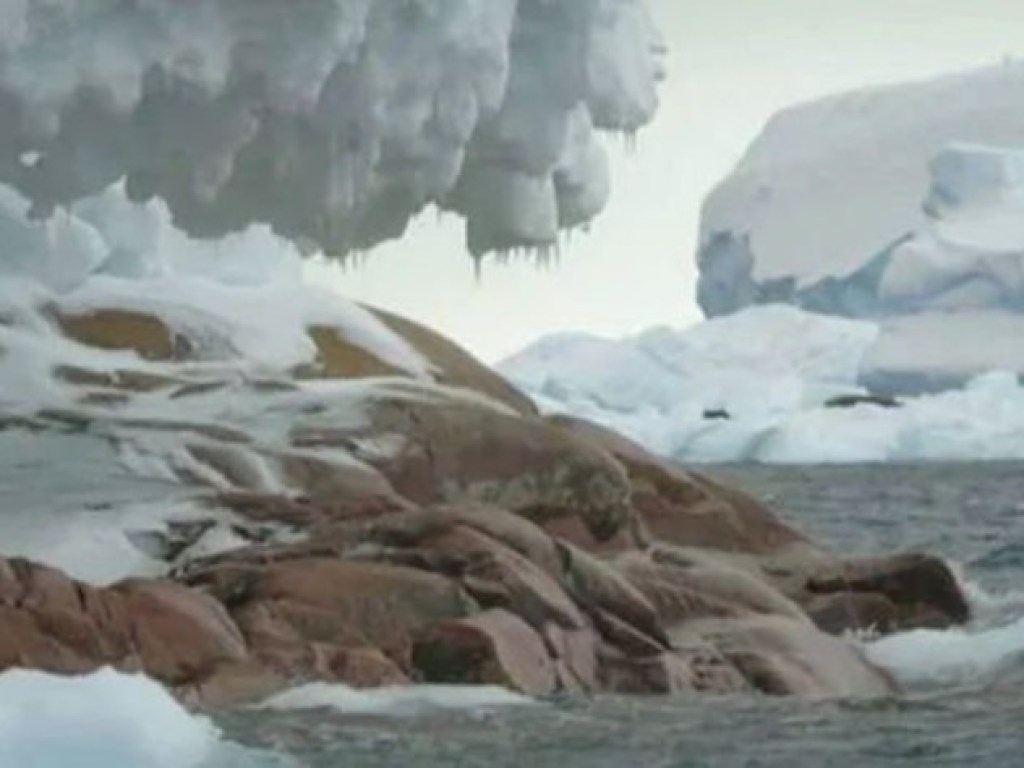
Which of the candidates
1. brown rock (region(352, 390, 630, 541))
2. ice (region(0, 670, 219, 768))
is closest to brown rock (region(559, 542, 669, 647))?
brown rock (region(352, 390, 630, 541))

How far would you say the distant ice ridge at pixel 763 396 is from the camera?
79.6 metres

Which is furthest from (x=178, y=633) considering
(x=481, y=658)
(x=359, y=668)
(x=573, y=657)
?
(x=573, y=657)

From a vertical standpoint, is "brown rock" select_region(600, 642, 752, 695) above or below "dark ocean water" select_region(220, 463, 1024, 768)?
below

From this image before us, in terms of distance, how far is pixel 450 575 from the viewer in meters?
18.3

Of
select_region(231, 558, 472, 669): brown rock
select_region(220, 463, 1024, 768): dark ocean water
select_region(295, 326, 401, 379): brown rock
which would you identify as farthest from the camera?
select_region(295, 326, 401, 379): brown rock

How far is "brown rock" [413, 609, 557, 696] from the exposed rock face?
2 centimetres

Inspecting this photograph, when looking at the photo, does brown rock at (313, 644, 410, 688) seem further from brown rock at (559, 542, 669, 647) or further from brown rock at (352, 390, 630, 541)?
brown rock at (352, 390, 630, 541)

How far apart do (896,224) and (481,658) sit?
113m

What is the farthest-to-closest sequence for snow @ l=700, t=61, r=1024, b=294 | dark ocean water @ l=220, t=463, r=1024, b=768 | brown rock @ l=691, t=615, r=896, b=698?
snow @ l=700, t=61, r=1024, b=294 < brown rock @ l=691, t=615, r=896, b=698 < dark ocean water @ l=220, t=463, r=1024, b=768

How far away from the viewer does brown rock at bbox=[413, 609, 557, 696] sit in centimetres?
1695

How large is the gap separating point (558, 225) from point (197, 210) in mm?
4196

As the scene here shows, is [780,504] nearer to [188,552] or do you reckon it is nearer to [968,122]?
[188,552]

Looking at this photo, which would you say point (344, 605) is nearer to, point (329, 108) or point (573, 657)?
point (573, 657)

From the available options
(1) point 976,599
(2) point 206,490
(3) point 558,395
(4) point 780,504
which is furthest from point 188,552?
(3) point 558,395
